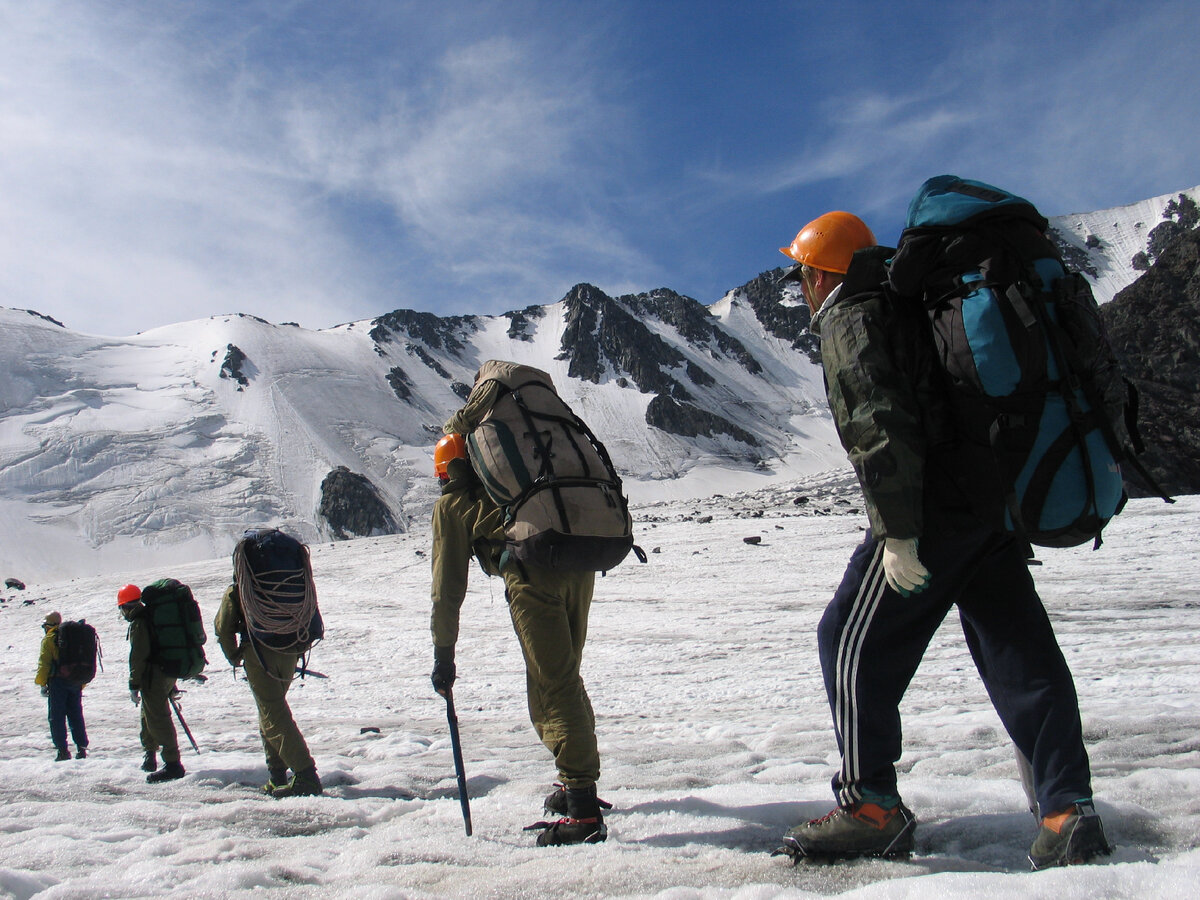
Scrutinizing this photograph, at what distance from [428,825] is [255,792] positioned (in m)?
2.10

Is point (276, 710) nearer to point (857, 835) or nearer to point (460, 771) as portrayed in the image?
point (460, 771)

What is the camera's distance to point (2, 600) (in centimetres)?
2417

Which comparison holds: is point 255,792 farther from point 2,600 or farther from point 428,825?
point 2,600

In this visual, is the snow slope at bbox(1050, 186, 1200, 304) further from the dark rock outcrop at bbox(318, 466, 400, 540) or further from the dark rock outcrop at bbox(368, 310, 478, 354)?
the dark rock outcrop at bbox(318, 466, 400, 540)

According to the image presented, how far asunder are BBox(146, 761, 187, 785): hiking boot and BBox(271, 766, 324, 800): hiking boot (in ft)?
3.49

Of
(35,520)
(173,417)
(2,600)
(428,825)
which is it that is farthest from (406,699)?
(173,417)

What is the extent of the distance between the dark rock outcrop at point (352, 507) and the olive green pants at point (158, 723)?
1896 inches

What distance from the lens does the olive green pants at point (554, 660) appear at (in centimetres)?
317

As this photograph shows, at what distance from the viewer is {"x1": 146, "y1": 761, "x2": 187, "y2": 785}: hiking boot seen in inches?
200

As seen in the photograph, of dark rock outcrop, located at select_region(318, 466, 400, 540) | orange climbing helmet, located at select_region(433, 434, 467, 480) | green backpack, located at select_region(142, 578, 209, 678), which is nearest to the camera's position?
orange climbing helmet, located at select_region(433, 434, 467, 480)

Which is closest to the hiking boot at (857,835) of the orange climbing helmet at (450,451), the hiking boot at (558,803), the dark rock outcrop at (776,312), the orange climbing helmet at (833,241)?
the hiking boot at (558,803)

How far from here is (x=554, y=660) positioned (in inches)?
128

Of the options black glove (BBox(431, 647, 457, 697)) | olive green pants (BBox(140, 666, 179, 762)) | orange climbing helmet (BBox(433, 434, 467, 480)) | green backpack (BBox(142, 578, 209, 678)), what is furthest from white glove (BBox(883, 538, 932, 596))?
green backpack (BBox(142, 578, 209, 678))

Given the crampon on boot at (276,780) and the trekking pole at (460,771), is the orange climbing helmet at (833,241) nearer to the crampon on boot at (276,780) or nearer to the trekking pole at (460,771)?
the trekking pole at (460,771)
